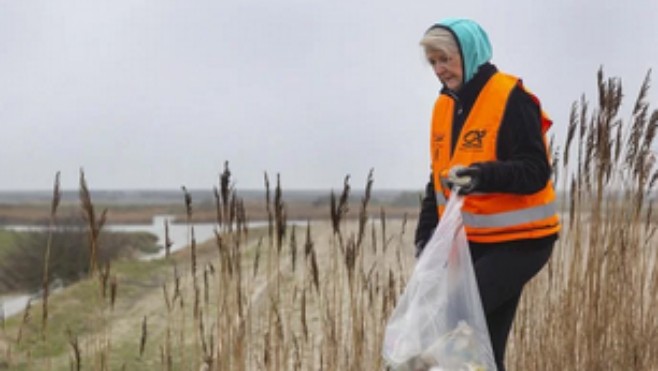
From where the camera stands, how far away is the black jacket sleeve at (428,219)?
95.8 inches

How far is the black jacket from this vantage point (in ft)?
6.30

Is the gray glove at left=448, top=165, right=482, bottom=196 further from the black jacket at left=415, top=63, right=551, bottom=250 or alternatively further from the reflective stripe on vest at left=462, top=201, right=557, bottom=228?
the reflective stripe on vest at left=462, top=201, right=557, bottom=228

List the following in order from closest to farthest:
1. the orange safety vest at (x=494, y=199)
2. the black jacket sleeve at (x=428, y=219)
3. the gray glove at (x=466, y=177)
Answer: the gray glove at (x=466, y=177) → the orange safety vest at (x=494, y=199) → the black jacket sleeve at (x=428, y=219)

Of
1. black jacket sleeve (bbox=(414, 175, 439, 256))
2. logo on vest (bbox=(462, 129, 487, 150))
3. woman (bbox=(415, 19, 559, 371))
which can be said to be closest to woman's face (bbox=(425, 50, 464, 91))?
woman (bbox=(415, 19, 559, 371))

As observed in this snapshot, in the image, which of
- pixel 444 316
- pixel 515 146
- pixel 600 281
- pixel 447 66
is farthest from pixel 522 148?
pixel 600 281

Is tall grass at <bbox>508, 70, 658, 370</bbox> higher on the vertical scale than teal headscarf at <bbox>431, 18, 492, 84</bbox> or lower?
lower

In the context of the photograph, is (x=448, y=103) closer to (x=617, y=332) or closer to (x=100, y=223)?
(x=100, y=223)

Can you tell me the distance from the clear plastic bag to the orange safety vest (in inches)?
2.1

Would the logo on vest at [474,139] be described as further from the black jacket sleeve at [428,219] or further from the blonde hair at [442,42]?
the black jacket sleeve at [428,219]

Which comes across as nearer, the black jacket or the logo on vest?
the black jacket

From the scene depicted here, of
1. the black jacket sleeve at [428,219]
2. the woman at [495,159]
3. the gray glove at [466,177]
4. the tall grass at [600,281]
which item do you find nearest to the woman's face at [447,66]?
the woman at [495,159]

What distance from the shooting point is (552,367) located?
3211mm

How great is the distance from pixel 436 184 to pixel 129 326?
25.1 ft

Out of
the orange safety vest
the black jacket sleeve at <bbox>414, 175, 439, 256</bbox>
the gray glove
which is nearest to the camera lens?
the gray glove
